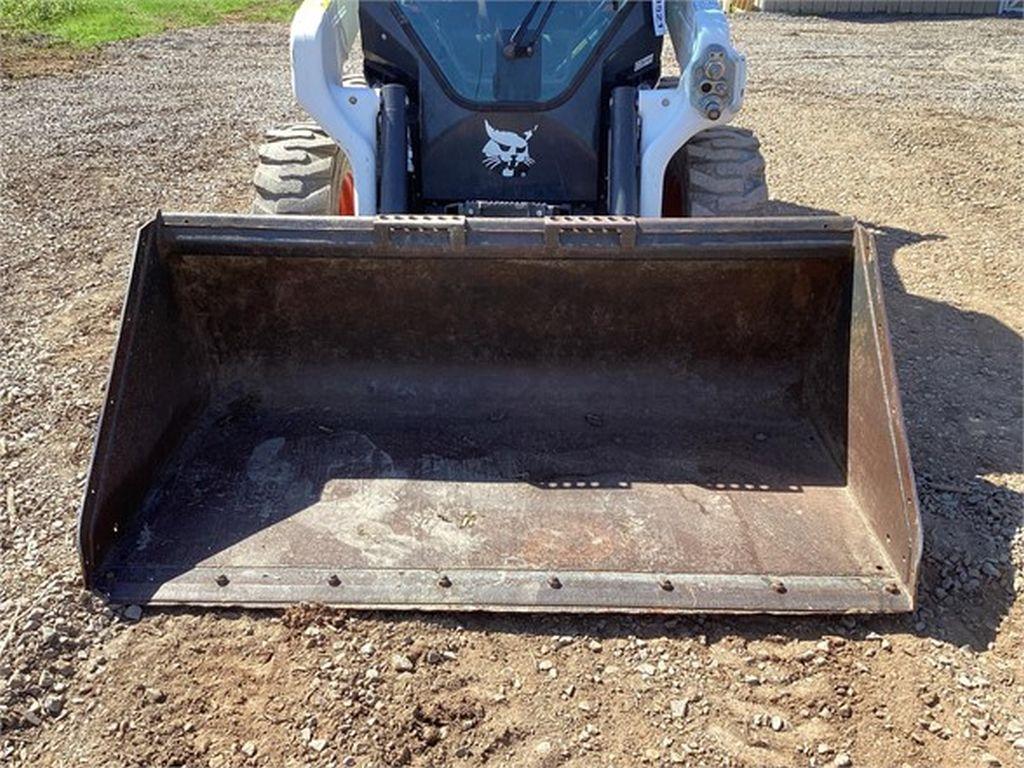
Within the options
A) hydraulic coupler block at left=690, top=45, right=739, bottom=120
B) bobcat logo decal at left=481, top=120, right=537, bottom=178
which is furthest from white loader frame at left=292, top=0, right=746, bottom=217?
bobcat logo decal at left=481, top=120, right=537, bottom=178

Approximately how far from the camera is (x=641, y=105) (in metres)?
3.64

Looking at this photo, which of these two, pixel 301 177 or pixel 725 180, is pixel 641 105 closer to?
pixel 725 180

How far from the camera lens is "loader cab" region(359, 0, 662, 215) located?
12.2 feet

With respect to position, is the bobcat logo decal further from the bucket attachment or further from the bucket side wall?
the bucket side wall

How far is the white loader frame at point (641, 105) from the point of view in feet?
11.5

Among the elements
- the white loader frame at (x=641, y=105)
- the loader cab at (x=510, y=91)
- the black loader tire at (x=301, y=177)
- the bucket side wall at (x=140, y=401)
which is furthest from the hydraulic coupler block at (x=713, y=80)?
the bucket side wall at (x=140, y=401)

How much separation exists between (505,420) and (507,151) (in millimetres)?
1107

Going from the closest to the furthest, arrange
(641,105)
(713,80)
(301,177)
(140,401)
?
1. (140,401)
2. (713,80)
3. (641,105)
4. (301,177)

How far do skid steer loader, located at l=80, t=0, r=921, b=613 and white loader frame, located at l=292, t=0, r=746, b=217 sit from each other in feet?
0.04

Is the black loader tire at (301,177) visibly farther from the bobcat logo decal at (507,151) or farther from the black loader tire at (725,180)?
the black loader tire at (725,180)

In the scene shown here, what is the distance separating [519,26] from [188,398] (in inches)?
74.4

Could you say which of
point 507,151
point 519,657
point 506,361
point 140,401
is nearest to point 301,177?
point 507,151

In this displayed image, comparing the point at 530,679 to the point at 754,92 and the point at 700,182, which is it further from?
the point at 754,92

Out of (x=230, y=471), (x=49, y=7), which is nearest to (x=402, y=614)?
(x=230, y=471)
